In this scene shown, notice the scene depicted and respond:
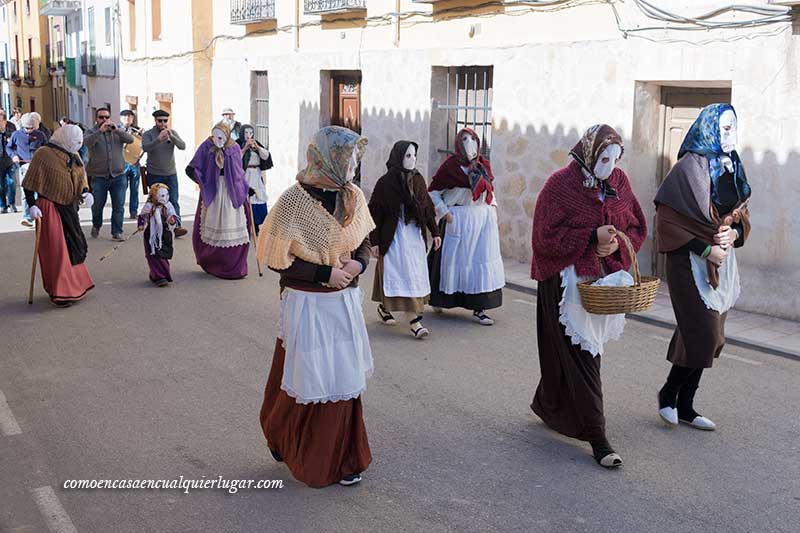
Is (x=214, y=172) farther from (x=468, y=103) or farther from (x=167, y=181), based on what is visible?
(x=468, y=103)

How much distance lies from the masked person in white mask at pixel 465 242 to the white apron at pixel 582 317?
3073 millimetres

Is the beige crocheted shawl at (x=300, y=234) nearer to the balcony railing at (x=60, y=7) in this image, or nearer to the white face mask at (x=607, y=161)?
the white face mask at (x=607, y=161)

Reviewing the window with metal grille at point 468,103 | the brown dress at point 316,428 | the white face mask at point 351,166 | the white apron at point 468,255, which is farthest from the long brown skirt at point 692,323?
the window with metal grille at point 468,103

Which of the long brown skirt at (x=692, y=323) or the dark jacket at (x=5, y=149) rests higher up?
the dark jacket at (x=5, y=149)

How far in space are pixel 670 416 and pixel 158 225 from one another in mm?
5997

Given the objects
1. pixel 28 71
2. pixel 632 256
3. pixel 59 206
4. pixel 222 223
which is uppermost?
pixel 28 71

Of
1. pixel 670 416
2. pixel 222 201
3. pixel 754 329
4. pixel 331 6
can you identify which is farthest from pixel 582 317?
pixel 331 6

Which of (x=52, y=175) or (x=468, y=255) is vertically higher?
(x=52, y=175)

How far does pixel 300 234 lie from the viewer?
14.8 feet

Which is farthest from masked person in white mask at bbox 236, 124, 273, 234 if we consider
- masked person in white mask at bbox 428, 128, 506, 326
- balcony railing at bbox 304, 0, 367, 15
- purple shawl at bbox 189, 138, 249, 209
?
masked person in white mask at bbox 428, 128, 506, 326

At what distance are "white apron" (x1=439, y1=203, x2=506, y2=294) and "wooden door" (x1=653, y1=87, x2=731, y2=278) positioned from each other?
2.22 meters

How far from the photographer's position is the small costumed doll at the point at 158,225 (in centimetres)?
977

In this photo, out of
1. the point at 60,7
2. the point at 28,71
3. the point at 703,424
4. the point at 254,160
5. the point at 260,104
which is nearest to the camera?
the point at 703,424

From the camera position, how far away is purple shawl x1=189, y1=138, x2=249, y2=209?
34.1 feet
